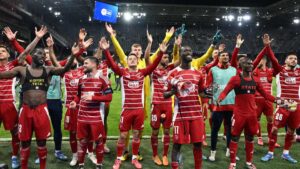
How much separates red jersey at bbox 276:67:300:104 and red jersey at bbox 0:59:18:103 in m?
6.20

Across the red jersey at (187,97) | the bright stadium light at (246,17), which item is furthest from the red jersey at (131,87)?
the bright stadium light at (246,17)

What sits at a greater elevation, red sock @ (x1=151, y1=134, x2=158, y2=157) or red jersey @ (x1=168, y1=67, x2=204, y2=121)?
red jersey @ (x1=168, y1=67, x2=204, y2=121)

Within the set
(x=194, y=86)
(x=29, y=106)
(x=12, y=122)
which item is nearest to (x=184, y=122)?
(x=194, y=86)

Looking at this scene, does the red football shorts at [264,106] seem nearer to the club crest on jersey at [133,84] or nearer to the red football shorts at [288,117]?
the red football shorts at [288,117]

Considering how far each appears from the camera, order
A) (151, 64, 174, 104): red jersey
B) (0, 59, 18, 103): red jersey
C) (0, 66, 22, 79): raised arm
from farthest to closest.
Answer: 1. (151, 64, 174, 104): red jersey
2. (0, 59, 18, 103): red jersey
3. (0, 66, 22, 79): raised arm

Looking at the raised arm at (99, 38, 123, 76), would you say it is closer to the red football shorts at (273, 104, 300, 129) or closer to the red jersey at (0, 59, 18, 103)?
the red jersey at (0, 59, 18, 103)

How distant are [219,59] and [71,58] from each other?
367cm

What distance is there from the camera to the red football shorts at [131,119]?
22.0ft

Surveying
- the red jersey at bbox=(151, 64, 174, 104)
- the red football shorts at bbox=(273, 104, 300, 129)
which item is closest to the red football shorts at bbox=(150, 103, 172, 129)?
the red jersey at bbox=(151, 64, 174, 104)

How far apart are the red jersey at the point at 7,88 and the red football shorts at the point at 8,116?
113mm

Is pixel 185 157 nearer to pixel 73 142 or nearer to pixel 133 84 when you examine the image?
pixel 133 84

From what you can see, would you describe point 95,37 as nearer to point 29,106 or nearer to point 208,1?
point 208,1

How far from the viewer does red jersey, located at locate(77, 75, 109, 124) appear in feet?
20.8

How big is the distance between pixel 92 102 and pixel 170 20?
43295 millimetres
